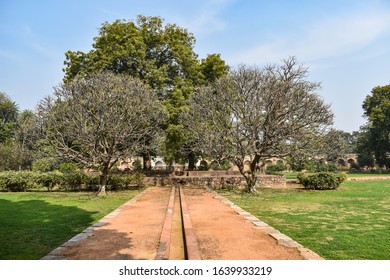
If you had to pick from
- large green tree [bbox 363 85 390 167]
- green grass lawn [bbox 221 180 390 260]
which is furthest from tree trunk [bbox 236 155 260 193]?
large green tree [bbox 363 85 390 167]

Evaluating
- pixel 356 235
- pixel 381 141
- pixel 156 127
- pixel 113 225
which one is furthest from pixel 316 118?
pixel 381 141

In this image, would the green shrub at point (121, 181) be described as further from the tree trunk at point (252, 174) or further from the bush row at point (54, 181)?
the tree trunk at point (252, 174)

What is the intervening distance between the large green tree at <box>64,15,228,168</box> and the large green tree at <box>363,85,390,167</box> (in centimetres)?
2958

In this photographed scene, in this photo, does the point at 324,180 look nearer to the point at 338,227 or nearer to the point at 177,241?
the point at 338,227

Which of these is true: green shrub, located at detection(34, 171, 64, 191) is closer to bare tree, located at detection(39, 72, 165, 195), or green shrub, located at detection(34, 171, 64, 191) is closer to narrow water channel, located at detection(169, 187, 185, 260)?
bare tree, located at detection(39, 72, 165, 195)

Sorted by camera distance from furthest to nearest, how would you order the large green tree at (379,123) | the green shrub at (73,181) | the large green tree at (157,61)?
the large green tree at (379,123), the large green tree at (157,61), the green shrub at (73,181)

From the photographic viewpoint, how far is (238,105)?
54.6ft

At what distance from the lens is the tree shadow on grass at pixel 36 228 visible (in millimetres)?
5684

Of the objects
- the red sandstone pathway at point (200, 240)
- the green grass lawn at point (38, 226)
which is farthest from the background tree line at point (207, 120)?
the red sandstone pathway at point (200, 240)

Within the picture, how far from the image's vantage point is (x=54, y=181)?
18.9 meters

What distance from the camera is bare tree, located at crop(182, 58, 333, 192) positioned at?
625 inches

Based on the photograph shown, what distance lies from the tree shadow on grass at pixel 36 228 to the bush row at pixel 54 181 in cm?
762

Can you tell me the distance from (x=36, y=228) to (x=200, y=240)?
443 cm

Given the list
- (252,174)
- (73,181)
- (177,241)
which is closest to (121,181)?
(73,181)
